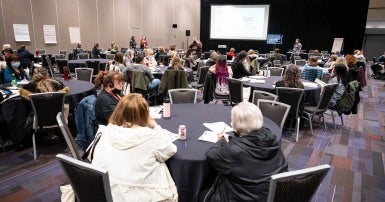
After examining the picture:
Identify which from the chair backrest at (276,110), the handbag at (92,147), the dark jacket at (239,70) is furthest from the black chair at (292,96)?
the handbag at (92,147)

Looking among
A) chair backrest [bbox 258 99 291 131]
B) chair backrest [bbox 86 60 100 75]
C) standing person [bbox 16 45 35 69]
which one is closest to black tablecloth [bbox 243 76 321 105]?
chair backrest [bbox 258 99 291 131]

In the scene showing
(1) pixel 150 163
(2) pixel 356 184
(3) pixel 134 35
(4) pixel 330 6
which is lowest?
(2) pixel 356 184

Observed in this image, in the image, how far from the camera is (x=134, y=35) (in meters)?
15.0

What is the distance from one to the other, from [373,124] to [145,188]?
534cm

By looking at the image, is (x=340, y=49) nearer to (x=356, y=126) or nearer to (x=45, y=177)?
(x=356, y=126)

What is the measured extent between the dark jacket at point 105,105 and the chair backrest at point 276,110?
1716mm

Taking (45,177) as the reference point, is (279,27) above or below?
above

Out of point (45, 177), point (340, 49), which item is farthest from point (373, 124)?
point (340, 49)

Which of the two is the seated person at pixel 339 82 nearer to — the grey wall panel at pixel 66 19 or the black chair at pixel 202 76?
the black chair at pixel 202 76

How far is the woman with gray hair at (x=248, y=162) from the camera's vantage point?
1642 mm

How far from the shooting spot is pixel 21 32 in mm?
10312

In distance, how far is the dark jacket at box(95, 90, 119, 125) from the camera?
3035 millimetres

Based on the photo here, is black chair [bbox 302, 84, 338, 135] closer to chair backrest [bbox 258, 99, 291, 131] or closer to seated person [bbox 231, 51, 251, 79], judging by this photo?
chair backrest [bbox 258, 99, 291, 131]

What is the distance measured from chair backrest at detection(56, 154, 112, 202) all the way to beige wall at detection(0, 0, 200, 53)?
10.4 metres
